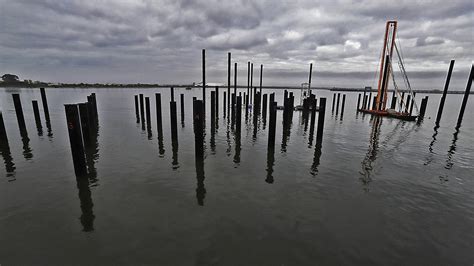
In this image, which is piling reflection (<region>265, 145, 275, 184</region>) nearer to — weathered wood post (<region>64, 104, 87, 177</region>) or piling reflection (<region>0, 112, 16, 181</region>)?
weathered wood post (<region>64, 104, 87, 177</region>)

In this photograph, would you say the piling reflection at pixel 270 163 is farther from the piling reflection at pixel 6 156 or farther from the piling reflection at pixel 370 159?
the piling reflection at pixel 6 156

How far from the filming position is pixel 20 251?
461 centimetres

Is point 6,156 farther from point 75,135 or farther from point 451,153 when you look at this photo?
point 451,153

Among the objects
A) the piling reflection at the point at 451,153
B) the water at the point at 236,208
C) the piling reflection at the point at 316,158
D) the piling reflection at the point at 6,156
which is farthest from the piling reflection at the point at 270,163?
the piling reflection at the point at 6,156

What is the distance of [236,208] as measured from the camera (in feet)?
21.0

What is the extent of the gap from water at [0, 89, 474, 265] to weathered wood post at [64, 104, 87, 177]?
645 mm

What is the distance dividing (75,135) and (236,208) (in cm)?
602

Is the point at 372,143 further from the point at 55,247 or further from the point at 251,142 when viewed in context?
the point at 55,247

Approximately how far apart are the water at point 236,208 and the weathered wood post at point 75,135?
64cm

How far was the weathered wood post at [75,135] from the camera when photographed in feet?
23.8

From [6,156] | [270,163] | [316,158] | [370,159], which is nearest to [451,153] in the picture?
[370,159]

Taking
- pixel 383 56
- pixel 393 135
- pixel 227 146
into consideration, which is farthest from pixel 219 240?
pixel 383 56

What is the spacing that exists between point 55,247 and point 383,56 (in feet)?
118

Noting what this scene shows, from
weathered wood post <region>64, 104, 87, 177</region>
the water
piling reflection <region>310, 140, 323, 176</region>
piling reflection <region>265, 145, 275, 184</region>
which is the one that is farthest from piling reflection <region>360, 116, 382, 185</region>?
weathered wood post <region>64, 104, 87, 177</region>
